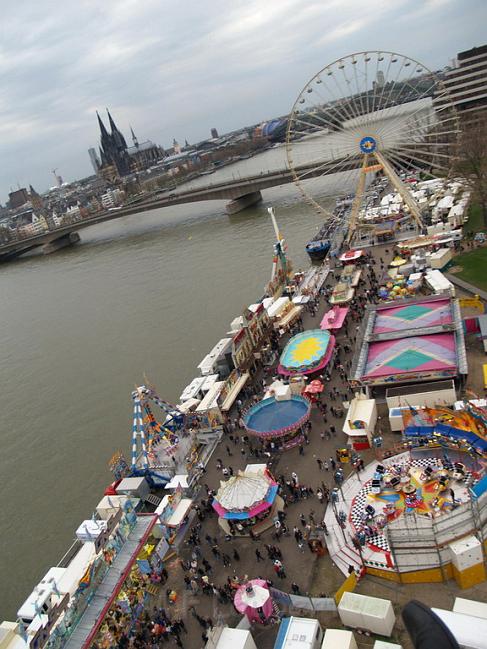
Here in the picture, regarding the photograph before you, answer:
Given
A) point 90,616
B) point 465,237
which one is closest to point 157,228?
point 465,237

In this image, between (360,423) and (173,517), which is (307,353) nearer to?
(360,423)

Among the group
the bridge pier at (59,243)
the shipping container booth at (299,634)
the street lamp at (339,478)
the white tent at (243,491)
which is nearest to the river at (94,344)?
the white tent at (243,491)

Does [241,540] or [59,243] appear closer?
[241,540]

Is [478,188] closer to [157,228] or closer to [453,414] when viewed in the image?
[453,414]

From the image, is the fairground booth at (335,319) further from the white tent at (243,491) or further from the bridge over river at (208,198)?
the bridge over river at (208,198)

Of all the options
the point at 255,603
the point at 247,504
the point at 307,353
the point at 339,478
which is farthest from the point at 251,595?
the point at 307,353

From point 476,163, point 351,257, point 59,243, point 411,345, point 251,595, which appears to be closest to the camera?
point 251,595
